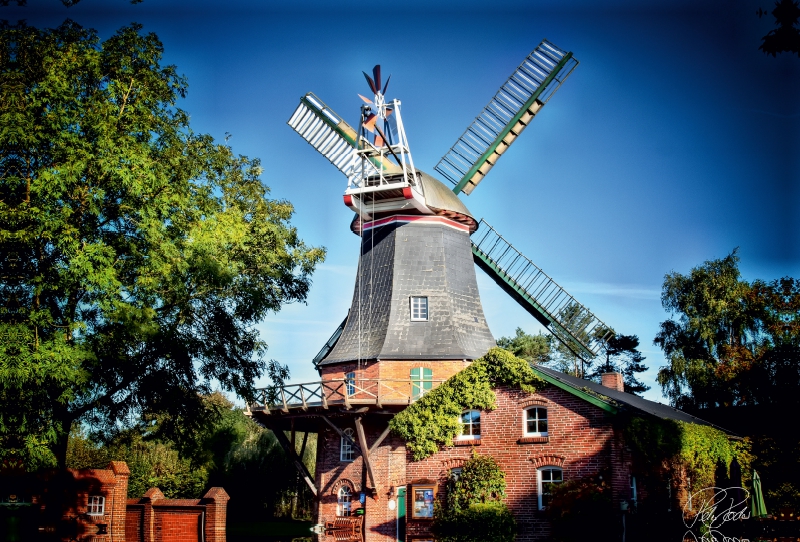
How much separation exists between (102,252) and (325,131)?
1404cm

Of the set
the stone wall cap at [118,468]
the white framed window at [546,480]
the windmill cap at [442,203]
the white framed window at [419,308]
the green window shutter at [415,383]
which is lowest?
the white framed window at [546,480]

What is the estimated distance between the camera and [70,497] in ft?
65.1

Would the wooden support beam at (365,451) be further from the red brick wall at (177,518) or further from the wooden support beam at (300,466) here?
the red brick wall at (177,518)

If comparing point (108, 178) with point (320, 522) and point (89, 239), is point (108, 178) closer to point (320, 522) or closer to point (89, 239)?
point (89, 239)

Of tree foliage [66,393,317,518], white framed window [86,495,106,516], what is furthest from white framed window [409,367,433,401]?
tree foliage [66,393,317,518]

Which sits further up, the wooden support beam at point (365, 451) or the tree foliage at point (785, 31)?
the tree foliage at point (785, 31)

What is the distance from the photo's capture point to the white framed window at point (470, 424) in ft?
70.1

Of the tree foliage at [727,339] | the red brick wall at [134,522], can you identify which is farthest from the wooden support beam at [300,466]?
the tree foliage at [727,339]

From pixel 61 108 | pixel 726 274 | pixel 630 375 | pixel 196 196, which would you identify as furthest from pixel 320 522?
pixel 630 375

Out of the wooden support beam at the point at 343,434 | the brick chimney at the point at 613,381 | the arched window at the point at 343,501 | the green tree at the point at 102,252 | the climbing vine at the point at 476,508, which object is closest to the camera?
the green tree at the point at 102,252

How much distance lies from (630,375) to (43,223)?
31.0 metres

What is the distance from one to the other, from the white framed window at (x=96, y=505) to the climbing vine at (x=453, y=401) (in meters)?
8.05

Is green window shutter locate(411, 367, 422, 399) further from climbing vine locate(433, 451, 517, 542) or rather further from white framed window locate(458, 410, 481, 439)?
climbing vine locate(433, 451, 517, 542)

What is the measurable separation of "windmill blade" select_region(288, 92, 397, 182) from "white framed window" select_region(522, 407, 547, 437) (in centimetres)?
1214
